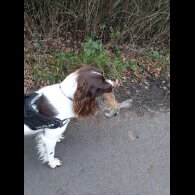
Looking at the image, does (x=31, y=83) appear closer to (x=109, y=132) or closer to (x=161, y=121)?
(x=109, y=132)

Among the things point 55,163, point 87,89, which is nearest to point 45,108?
point 87,89

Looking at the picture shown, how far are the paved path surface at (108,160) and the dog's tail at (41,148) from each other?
91 millimetres

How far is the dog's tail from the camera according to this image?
415cm

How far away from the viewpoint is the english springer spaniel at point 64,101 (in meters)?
3.76

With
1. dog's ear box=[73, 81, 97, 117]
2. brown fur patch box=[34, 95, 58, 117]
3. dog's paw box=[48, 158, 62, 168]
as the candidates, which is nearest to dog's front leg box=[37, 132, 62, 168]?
dog's paw box=[48, 158, 62, 168]

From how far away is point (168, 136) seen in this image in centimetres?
485

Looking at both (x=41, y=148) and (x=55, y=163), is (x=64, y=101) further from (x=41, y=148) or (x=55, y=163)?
(x=55, y=163)

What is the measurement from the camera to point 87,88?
3734mm

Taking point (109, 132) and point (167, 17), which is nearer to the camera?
point (109, 132)

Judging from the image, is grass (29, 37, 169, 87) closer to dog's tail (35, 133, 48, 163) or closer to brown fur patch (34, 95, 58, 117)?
dog's tail (35, 133, 48, 163)

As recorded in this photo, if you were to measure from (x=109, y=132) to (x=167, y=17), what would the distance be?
215cm

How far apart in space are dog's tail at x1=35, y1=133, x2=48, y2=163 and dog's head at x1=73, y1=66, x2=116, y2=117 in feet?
1.82

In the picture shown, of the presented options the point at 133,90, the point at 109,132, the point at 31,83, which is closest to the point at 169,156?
the point at 109,132

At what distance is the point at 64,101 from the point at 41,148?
2.32 feet
